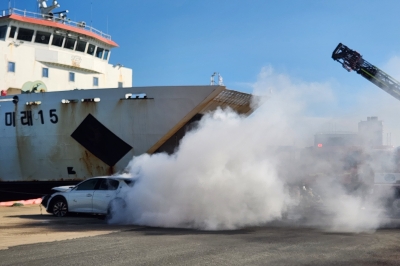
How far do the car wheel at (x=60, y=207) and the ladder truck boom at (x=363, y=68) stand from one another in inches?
454

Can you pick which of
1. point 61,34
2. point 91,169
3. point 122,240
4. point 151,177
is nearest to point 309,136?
point 151,177

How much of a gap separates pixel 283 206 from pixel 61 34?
15.9 metres

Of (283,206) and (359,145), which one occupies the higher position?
(359,145)

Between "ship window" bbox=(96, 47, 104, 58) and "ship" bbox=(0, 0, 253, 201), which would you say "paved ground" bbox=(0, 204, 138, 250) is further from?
"ship window" bbox=(96, 47, 104, 58)

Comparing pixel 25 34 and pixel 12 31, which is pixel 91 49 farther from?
pixel 12 31

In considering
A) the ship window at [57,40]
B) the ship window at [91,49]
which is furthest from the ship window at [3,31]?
the ship window at [91,49]

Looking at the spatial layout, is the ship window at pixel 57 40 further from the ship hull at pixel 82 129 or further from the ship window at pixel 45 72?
the ship hull at pixel 82 129

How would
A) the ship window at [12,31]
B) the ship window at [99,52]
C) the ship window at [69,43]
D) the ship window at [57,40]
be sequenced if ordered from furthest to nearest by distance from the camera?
the ship window at [99,52] < the ship window at [69,43] < the ship window at [57,40] < the ship window at [12,31]

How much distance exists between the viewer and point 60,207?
14.0 m

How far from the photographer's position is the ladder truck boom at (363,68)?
17.4 meters

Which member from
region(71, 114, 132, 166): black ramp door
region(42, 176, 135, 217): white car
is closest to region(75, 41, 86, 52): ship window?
region(71, 114, 132, 166): black ramp door

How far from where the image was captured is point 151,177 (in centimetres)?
1185

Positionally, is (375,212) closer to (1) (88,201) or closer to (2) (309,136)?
(2) (309,136)

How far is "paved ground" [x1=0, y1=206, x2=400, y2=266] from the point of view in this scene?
6898mm
